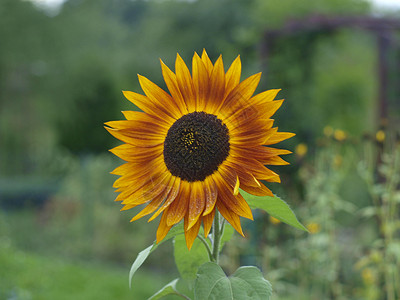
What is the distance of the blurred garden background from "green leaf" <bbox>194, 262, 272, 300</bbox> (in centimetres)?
185

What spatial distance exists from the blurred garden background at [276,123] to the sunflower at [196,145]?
6.00 ft

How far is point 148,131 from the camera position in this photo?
1.02 m

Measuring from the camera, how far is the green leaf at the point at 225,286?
912 millimetres

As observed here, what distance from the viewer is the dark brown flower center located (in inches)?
37.7

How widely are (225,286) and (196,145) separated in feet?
0.85

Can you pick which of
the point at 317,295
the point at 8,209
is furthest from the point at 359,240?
the point at 8,209

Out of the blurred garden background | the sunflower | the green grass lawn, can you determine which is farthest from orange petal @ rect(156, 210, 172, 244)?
the green grass lawn

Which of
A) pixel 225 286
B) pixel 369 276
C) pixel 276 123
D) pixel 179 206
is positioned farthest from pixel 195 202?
pixel 276 123

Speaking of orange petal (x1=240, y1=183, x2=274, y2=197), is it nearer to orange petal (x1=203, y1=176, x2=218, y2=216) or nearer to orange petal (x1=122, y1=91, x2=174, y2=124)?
orange petal (x1=203, y1=176, x2=218, y2=216)

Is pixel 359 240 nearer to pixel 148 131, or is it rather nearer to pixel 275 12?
pixel 275 12

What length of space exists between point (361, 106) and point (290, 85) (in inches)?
130

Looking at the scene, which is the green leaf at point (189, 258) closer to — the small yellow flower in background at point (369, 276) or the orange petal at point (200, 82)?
the orange petal at point (200, 82)

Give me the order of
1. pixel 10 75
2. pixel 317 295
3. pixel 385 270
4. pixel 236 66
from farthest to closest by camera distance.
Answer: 1. pixel 10 75
2. pixel 317 295
3. pixel 385 270
4. pixel 236 66

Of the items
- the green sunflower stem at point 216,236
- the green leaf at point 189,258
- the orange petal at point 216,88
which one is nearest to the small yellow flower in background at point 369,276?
the green leaf at point 189,258
